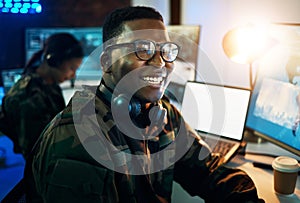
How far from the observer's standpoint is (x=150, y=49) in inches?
40.0

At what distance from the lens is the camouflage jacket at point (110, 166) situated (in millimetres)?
863

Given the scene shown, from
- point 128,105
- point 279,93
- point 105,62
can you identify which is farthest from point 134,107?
point 279,93

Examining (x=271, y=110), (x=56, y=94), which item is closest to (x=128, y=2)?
(x=56, y=94)

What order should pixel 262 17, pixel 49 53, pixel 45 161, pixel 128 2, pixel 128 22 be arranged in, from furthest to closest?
pixel 128 2 → pixel 49 53 → pixel 262 17 → pixel 128 22 → pixel 45 161

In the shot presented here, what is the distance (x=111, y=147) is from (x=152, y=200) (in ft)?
0.84

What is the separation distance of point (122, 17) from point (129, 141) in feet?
1.19

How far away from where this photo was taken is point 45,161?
2.91 ft

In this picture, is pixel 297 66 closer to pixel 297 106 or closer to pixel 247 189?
pixel 297 106

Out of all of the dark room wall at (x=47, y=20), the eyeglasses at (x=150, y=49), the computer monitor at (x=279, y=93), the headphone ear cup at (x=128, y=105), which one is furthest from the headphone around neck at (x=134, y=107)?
the dark room wall at (x=47, y=20)

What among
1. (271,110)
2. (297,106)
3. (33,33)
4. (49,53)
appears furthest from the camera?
(33,33)

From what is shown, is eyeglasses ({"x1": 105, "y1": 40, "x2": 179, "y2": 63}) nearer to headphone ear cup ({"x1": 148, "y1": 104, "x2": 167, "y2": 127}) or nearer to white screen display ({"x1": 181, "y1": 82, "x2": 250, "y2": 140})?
headphone ear cup ({"x1": 148, "y1": 104, "x2": 167, "y2": 127})

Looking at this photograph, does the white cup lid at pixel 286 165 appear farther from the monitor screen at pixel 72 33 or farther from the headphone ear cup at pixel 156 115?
the monitor screen at pixel 72 33

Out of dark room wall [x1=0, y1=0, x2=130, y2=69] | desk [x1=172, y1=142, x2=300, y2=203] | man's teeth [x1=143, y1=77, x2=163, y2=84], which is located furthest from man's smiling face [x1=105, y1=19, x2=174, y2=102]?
dark room wall [x1=0, y1=0, x2=130, y2=69]

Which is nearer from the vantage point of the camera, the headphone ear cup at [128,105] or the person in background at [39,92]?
the headphone ear cup at [128,105]
